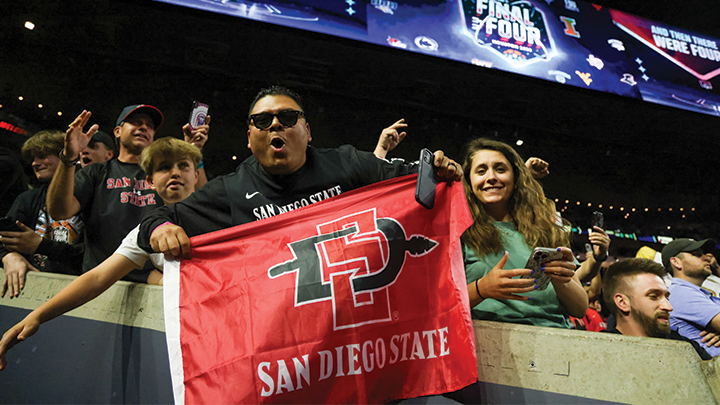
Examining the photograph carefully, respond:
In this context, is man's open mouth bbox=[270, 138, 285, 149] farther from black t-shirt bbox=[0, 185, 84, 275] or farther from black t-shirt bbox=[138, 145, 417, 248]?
black t-shirt bbox=[0, 185, 84, 275]

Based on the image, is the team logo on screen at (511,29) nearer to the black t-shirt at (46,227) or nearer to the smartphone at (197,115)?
the smartphone at (197,115)

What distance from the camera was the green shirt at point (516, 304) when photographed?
151cm

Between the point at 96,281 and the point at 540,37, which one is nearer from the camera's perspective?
the point at 96,281

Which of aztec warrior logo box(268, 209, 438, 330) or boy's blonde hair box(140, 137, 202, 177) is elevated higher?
boy's blonde hair box(140, 137, 202, 177)

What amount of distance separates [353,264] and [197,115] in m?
2.10

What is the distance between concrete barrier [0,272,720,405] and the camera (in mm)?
1261

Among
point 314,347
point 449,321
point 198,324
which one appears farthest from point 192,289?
point 449,321

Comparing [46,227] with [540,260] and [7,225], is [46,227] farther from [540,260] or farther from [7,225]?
[540,260]

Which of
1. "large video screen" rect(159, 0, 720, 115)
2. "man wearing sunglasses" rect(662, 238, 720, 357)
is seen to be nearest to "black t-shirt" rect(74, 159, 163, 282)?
"large video screen" rect(159, 0, 720, 115)

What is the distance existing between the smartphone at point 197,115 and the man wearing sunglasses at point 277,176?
49.4 inches

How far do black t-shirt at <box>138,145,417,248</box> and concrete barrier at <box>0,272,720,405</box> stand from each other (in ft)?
1.25

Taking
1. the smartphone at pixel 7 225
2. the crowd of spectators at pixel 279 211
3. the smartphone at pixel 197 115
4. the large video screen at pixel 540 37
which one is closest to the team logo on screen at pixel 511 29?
the large video screen at pixel 540 37

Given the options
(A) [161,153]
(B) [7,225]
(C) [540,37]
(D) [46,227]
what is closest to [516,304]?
(A) [161,153]

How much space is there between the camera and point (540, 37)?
18.4 ft
